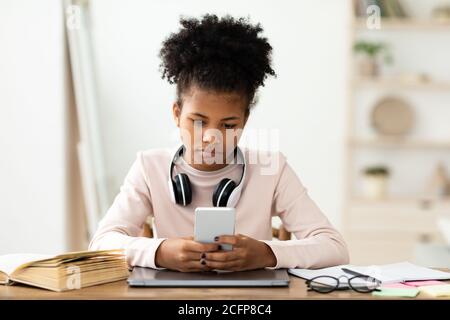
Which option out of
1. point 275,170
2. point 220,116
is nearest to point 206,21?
point 220,116

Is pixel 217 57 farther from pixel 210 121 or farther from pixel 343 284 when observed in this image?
pixel 343 284

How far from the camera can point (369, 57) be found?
15.8 ft

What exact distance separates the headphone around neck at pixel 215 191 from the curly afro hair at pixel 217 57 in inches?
7.4

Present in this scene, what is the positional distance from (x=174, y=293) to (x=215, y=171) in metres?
0.58

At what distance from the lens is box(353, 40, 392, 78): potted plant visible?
475 cm

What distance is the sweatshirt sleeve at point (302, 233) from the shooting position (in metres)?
1.64

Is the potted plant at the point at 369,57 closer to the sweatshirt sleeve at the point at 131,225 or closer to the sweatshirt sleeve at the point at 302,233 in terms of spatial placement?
the sweatshirt sleeve at the point at 302,233

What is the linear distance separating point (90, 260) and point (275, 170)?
2.08 ft

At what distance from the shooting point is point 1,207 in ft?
12.5

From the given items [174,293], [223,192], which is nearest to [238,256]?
[174,293]
